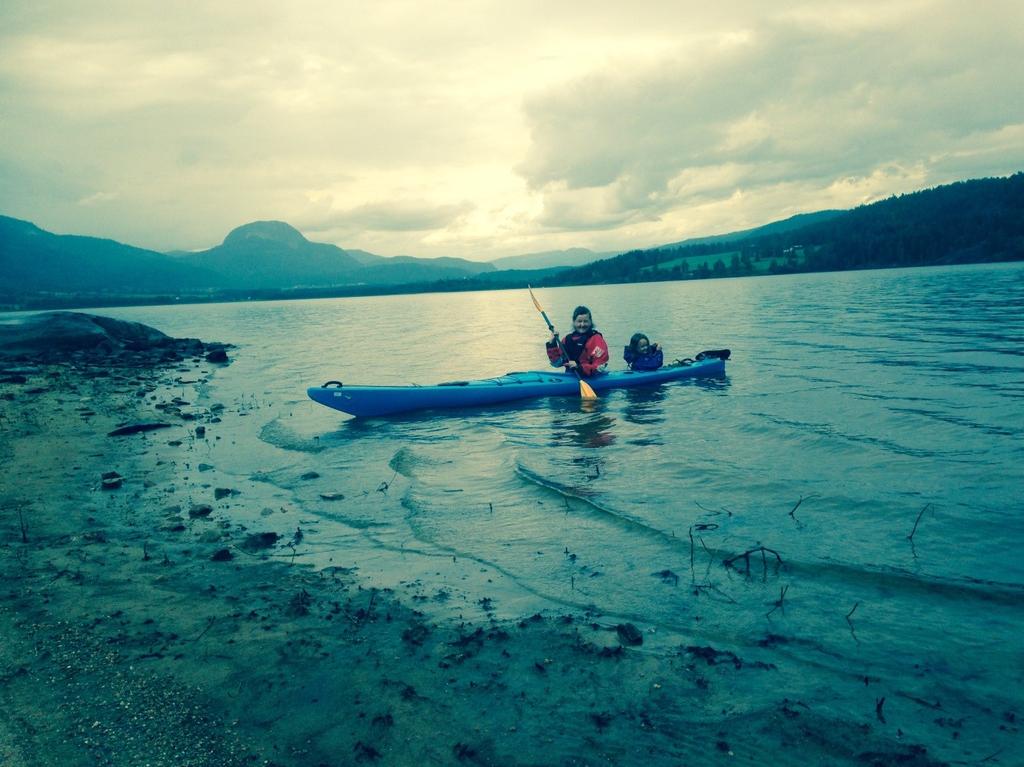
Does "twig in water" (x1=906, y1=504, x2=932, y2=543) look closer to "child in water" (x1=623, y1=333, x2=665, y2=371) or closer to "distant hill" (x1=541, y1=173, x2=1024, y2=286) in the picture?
"child in water" (x1=623, y1=333, x2=665, y2=371)

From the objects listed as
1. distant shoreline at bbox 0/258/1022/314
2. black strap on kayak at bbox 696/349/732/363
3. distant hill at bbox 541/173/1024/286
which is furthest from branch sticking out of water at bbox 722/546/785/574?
distant hill at bbox 541/173/1024/286

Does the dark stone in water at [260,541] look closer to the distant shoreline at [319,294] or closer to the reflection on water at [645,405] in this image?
the reflection on water at [645,405]

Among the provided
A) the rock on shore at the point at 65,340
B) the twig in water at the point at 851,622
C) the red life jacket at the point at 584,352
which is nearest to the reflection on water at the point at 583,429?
the red life jacket at the point at 584,352

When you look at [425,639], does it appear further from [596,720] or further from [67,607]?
[67,607]

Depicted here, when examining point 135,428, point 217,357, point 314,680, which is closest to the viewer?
point 314,680

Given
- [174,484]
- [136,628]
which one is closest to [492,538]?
[136,628]

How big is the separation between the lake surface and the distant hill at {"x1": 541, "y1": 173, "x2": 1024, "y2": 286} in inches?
4195

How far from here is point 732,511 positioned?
7.00 m

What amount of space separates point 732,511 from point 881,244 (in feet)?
408

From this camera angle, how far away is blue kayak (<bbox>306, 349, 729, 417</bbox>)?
1324cm

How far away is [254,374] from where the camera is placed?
22.2 meters

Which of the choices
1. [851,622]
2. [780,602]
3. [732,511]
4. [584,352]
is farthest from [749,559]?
[584,352]

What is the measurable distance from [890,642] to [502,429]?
328 inches

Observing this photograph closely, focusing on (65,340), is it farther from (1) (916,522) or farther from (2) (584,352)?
(1) (916,522)
